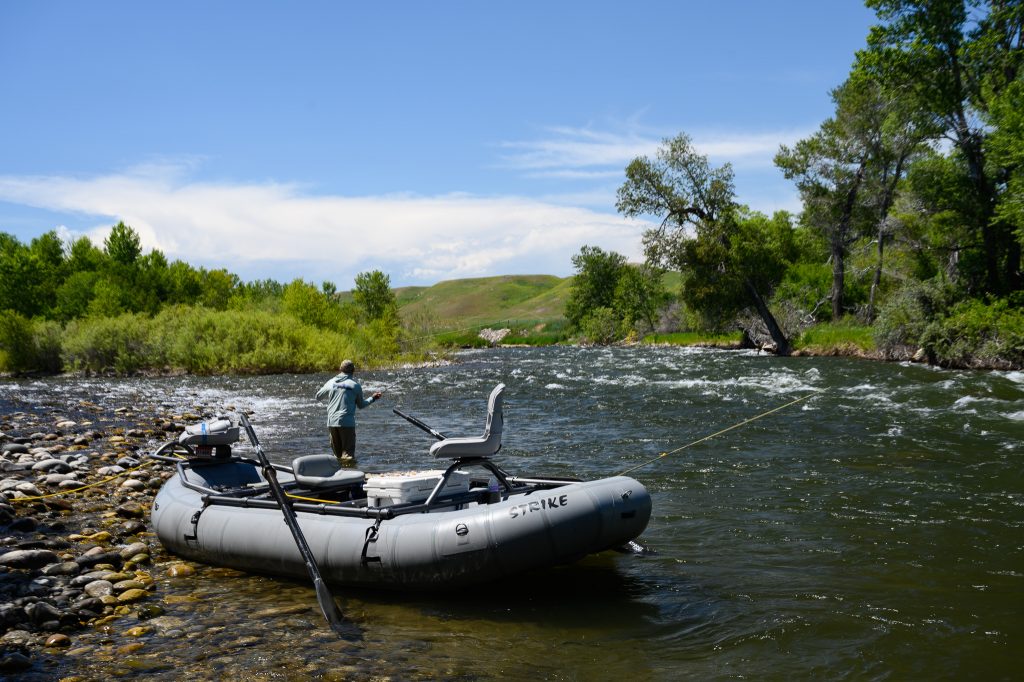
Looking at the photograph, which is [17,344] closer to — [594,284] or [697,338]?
[697,338]

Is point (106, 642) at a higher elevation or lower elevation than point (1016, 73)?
lower

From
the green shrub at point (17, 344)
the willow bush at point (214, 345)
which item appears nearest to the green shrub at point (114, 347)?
the willow bush at point (214, 345)

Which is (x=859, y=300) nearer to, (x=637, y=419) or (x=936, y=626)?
(x=637, y=419)

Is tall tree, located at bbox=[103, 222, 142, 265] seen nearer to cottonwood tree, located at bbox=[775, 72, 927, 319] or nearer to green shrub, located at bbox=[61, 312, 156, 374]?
green shrub, located at bbox=[61, 312, 156, 374]

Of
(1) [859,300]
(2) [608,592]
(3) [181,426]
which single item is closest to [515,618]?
(2) [608,592]

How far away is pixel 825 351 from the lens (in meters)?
36.6

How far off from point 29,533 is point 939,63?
3261 cm

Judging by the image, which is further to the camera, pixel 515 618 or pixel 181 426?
pixel 181 426

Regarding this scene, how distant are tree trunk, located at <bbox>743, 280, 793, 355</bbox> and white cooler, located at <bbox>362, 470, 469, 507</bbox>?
3450 centimetres

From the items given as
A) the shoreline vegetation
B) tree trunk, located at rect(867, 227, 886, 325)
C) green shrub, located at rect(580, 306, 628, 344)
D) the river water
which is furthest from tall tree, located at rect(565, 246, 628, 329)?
the river water

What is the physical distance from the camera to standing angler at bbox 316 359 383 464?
12.7 metres

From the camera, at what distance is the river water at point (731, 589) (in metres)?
5.80

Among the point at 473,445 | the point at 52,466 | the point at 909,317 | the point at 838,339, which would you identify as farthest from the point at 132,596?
the point at 838,339

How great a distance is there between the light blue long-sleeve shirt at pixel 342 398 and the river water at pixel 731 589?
4.30 feet
